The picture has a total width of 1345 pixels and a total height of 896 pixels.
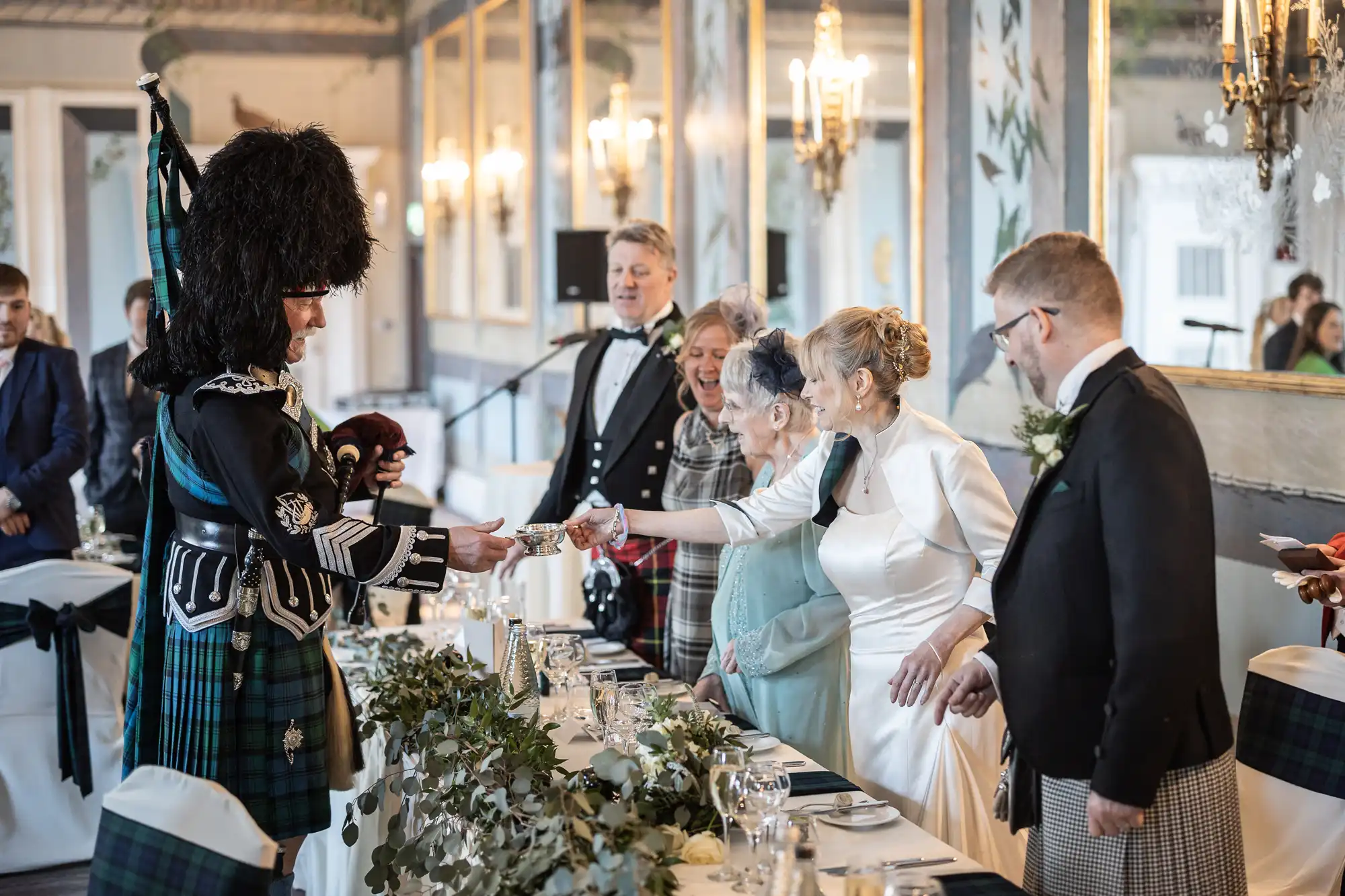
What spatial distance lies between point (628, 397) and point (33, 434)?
80.5 inches

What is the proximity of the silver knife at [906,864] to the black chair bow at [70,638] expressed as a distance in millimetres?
2652

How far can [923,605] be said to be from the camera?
2715 mm

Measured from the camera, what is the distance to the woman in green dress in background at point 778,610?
2881 millimetres

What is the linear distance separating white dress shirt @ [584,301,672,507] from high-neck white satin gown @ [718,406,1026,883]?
5.20 feet

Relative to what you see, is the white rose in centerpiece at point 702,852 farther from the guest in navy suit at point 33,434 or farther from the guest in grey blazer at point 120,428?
the guest in grey blazer at point 120,428

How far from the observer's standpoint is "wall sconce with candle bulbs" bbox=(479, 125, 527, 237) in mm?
9836

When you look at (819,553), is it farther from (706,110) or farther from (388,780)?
(706,110)

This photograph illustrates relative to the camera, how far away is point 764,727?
2936 millimetres

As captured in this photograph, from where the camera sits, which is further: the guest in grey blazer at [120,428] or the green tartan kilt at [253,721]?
the guest in grey blazer at [120,428]

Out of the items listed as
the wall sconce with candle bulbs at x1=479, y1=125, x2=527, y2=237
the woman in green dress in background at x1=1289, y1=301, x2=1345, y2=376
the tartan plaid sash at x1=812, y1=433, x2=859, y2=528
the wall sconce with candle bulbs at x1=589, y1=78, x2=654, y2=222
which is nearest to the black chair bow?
the tartan plaid sash at x1=812, y1=433, x2=859, y2=528

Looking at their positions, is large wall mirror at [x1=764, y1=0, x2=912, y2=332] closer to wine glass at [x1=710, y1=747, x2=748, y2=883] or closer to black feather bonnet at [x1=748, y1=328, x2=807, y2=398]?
black feather bonnet at [x1=748, y1=328, x2=807, y2=398]

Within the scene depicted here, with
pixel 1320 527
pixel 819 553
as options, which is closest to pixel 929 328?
pixel 1320 527

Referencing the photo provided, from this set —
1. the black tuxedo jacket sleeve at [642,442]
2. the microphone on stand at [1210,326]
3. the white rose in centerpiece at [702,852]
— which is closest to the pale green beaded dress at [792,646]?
the white rose in centerpiece at [702,852]

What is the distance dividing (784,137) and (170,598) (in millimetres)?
4059
